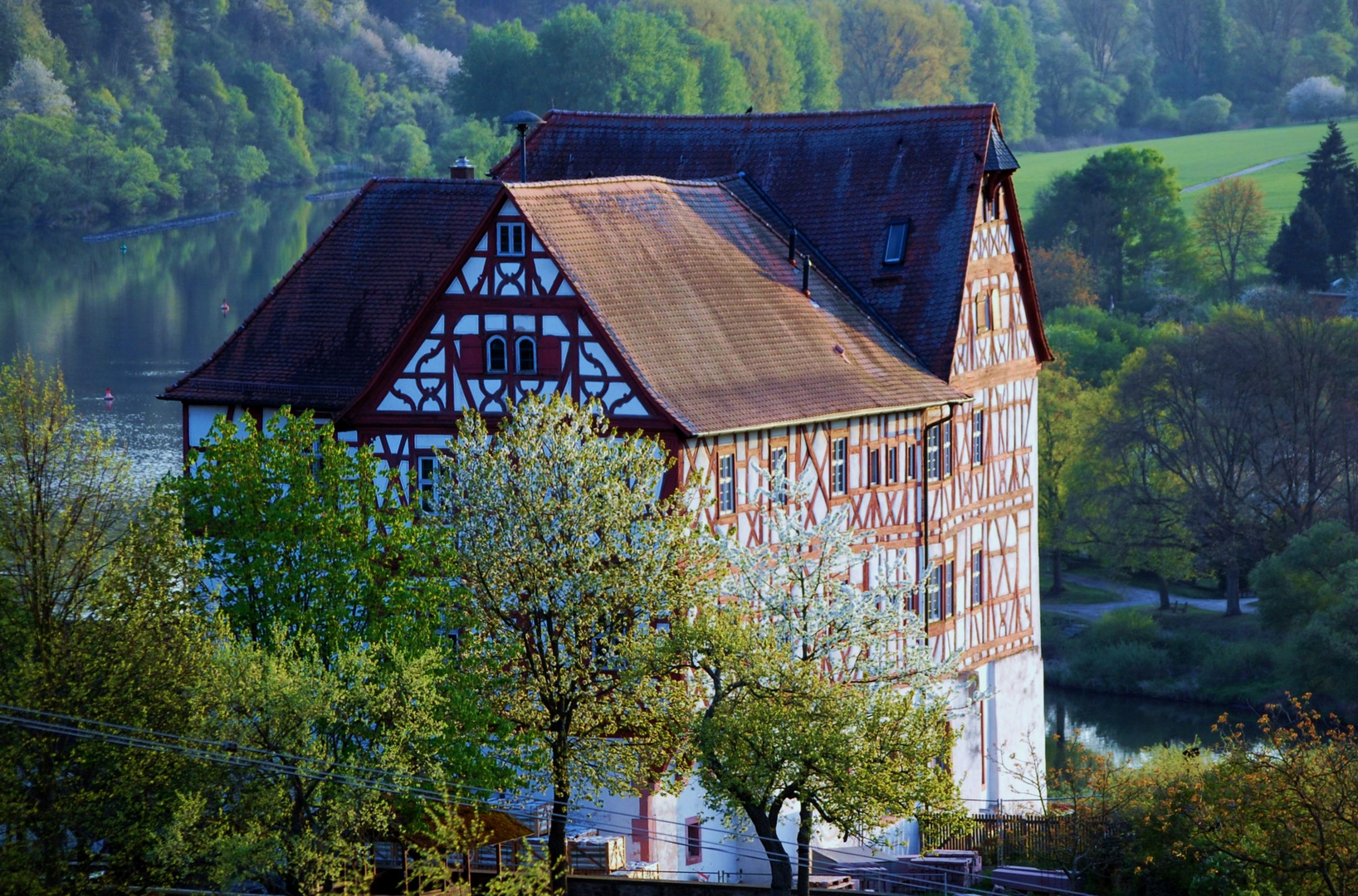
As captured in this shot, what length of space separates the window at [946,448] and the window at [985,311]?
2016mm

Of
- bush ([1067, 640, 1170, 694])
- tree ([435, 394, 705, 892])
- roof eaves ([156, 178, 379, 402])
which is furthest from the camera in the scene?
bush ([1067, 640, 1170, 694])

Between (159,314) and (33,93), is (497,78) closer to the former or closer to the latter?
(33,93)

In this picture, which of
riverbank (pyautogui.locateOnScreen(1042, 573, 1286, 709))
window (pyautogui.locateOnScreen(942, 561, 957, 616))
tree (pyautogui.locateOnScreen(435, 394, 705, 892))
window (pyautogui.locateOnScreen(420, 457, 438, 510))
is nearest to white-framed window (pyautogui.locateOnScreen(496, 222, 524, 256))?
window (pyautogui.locateOnScreen(420, 457, 438, 510))

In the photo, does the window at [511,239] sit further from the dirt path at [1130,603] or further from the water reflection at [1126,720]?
the dirt path at [1130,603]

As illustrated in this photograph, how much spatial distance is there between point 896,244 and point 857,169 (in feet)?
6.03

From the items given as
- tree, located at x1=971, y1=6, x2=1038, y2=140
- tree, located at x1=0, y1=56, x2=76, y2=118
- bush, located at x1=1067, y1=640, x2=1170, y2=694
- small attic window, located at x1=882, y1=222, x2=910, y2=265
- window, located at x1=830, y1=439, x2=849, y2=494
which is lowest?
bush, located at x1=1067, y1=640, x2=1170, y2=694

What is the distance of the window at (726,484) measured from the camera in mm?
39781

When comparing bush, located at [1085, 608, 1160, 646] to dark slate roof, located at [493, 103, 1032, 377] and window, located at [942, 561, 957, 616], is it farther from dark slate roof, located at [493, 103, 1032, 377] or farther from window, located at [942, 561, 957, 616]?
window, located at [942, 561, 957, 616]

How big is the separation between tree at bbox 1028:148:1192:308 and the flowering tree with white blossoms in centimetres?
6986

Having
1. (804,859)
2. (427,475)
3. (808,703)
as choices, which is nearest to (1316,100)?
(427,475)

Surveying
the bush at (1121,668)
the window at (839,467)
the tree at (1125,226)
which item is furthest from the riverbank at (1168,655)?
the tree at (1125,226)

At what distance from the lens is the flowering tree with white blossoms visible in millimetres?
33531

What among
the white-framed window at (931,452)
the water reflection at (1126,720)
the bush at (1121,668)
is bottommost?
the water reflection at (1126,720)

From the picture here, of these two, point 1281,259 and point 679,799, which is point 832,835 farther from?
point 1281,259
